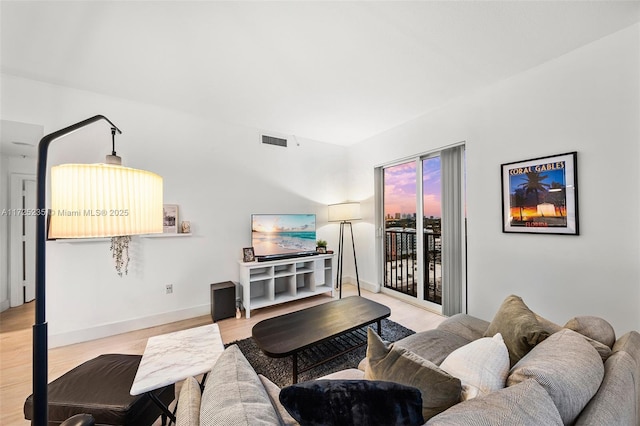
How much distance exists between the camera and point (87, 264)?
2.58 m

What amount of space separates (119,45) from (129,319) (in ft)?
9.10

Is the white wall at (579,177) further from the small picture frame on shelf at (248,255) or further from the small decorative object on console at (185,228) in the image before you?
the small decorative object on console at (185,228)

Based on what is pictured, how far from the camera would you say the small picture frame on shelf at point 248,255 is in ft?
11.0

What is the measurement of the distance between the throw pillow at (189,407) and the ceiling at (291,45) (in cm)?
214

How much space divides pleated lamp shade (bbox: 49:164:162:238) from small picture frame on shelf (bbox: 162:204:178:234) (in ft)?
7.91

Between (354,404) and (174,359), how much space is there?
99 centimetres

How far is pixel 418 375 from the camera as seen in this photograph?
2.93ft

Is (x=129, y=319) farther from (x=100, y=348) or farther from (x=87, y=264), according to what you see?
(x=87, y=264)

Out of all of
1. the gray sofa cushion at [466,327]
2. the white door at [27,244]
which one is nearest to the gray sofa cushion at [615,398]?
the gray sofa cushion at [466,327]

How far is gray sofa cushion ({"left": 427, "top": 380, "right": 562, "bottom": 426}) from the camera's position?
62 cm

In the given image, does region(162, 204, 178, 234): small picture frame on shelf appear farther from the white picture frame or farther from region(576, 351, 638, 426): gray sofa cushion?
region(576, 351, 638, 426): gray sofa cushion

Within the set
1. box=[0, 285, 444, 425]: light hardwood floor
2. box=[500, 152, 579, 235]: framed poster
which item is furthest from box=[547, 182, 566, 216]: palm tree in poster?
box=[0, 285, 444, 425]: light hardwood floor

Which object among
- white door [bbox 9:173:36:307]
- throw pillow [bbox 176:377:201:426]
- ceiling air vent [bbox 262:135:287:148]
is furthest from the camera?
ceiling air vent [bbox 262:135:287:148]

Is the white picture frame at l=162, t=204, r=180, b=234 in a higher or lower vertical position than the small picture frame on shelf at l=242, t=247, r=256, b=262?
higher
